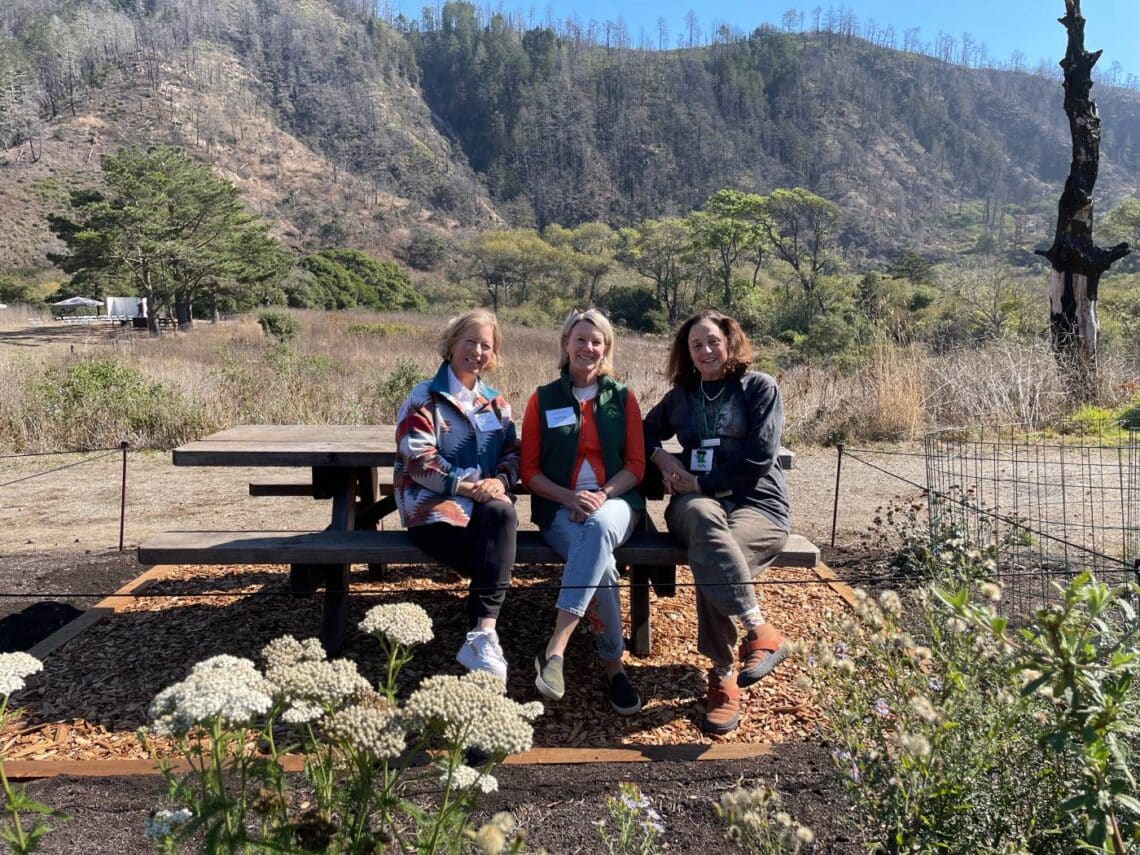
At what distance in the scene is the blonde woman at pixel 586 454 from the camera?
308 centimetres

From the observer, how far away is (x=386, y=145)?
321ft

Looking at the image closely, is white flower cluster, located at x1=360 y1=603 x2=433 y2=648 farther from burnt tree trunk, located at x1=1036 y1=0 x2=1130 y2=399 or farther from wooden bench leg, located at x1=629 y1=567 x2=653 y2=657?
burnt tree trunk, located at x1=1036 y1=0 x2=1130 y2=399

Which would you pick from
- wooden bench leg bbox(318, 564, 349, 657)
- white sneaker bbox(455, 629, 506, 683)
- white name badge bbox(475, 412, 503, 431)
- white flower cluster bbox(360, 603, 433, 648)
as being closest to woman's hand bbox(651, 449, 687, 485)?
white name badge bbox(475, 412, 503, 431)

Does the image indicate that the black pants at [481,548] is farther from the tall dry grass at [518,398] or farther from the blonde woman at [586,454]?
the tall dry grass at [518,398]

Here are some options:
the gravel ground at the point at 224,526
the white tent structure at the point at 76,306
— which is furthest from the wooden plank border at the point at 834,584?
the white tent structure at the point at 76,306

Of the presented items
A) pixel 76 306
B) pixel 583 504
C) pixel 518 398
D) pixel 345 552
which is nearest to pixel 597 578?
pixel 583 504

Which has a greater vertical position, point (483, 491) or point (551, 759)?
point (483, 491)

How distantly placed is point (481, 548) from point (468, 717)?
183 cm

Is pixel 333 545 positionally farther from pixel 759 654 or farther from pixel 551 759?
pixel 759 654

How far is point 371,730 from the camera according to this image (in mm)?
1169

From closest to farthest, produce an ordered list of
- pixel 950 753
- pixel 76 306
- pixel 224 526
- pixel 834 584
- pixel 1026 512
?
pixel 950 753 → pixel 834 584 → pixel 224 526 → pixel 1026 512 → pixel 76 306

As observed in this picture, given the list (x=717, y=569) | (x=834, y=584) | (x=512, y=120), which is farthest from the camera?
(x=512, y=120)

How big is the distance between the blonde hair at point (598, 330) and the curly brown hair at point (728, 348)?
304mm

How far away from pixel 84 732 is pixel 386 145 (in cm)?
10260
